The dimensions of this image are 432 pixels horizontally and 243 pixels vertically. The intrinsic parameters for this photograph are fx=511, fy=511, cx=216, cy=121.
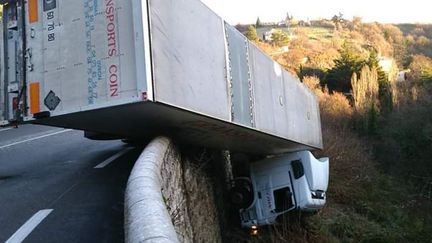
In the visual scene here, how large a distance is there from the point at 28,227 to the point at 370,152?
2817 centimetres

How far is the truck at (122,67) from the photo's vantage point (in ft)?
18.9

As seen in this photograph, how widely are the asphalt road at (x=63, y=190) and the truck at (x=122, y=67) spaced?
107cm

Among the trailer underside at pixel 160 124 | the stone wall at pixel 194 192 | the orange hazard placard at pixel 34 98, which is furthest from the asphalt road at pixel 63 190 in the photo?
the orange hazard placard at pixel 34 98

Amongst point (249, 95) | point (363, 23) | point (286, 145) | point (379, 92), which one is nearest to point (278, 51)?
point (379, 92)

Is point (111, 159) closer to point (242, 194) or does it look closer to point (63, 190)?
point (63, 190)

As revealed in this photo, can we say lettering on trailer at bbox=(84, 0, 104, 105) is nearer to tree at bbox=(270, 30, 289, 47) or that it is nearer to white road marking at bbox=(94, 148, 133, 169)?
white road marking at bbox=(94, 148, 133, 169)

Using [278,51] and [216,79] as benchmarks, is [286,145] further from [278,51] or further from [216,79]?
[278,51]

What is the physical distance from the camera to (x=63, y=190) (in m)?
7.98

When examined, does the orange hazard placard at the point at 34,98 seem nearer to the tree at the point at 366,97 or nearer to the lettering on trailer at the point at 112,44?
the lettering on trailer at the point at 112,44

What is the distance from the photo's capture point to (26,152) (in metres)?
12.4

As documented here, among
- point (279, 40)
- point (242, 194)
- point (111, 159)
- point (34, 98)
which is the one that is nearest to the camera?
point (34, 98)

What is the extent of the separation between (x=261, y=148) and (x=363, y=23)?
79.8 metres

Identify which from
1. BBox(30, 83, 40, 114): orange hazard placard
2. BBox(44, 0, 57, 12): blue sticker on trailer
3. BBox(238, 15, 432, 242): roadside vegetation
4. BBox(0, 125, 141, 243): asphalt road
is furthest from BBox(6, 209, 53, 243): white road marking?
BBox(238, 15, 432, 242): roadside vegetation

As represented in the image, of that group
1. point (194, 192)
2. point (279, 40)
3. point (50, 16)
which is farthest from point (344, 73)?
point (50, 16)
